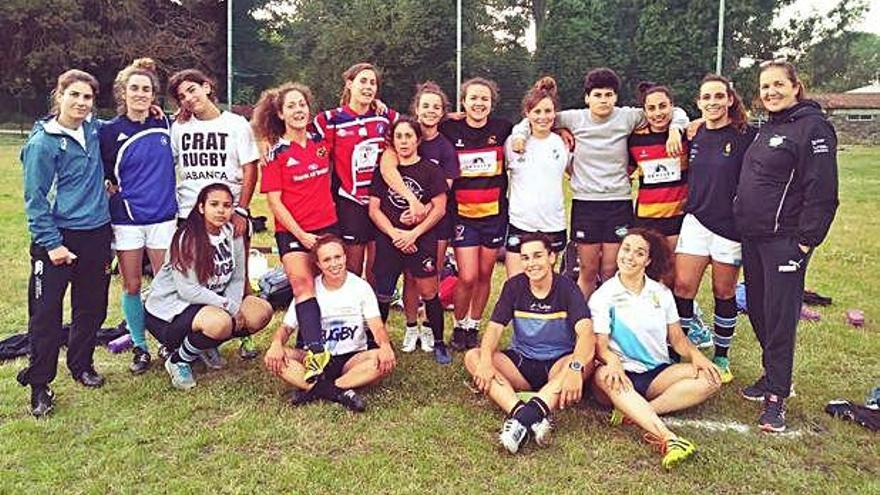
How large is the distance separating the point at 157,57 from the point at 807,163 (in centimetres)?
3095

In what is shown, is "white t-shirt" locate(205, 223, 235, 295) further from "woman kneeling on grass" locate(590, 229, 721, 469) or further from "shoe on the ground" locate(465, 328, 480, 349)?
"woman kneeling on grass" locate(590, 229, 721, 469)

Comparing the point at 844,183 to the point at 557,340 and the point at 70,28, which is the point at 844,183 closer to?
the point at 557,340

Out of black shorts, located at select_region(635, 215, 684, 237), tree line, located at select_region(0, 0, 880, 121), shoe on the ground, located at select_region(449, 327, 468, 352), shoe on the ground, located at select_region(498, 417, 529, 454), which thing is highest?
tree line, located at select_region(0, 0, 880, 121)

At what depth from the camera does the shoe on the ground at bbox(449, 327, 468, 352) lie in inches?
192

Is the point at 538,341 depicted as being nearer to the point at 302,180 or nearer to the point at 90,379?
the point at 302,180

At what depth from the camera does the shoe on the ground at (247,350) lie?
4680 millimetres

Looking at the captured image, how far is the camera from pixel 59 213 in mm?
3811

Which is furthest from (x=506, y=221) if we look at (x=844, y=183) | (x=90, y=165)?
(x=844, y=183)

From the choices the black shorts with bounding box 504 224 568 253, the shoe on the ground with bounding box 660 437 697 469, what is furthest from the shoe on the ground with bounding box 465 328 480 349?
the shoe on the ground with bounding box 660 437 697 469

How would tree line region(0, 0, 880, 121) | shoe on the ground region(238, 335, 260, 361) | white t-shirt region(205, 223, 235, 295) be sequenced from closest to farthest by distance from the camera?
white t-shirt region(205, 223, 235, 295) < shoe on the ground region(238, 335, 260, 361) < tree line region(0, 0, 880, 121)

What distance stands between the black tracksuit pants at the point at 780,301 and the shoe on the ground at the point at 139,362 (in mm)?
3405

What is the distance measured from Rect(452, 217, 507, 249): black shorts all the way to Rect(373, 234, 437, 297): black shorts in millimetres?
170

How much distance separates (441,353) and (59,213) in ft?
7.41

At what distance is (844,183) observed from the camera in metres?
16.0
